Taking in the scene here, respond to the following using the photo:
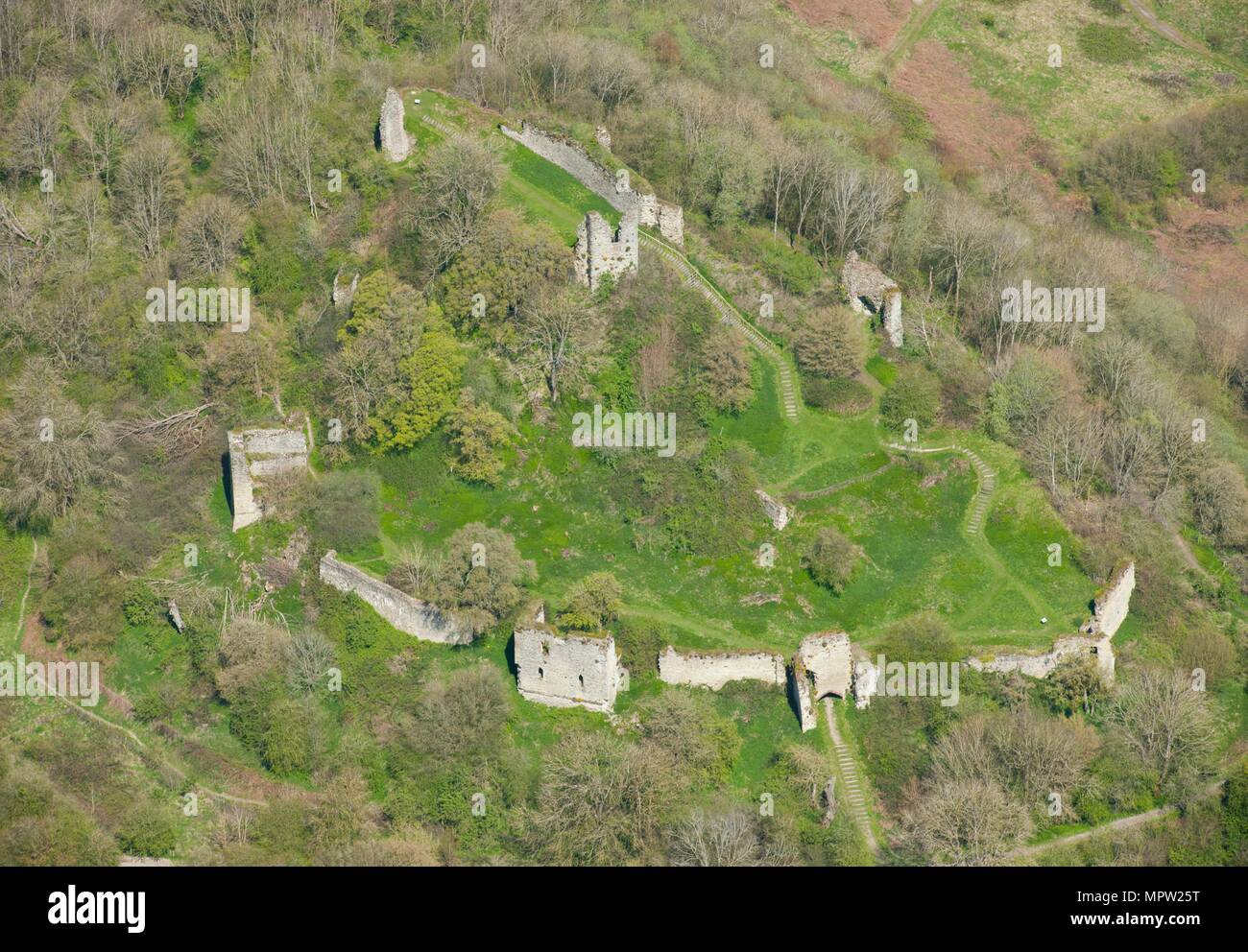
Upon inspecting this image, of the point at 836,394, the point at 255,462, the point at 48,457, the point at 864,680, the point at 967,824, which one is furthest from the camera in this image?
the point at 836,394

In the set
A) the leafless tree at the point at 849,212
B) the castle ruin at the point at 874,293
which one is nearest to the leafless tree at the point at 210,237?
the leafless tree at the point at 849,212

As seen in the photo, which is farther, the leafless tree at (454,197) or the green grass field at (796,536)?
the leafless tree at (454,197)

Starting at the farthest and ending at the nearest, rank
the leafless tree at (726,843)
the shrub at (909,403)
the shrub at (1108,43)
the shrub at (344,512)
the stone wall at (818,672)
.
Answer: the shrub at (1108,43) < the shrub at (909,403) < the shrub at (344,512) < the stone wall at (818,672) < the leafless tree at (726,843)

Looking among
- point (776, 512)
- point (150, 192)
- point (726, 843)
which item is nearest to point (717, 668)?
point (776, 512)

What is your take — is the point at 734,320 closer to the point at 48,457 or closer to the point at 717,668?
the point at 717,668

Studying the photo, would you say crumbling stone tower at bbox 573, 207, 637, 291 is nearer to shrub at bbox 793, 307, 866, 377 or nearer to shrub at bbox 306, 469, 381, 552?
shrub at bbox 793, 307, 866, 377

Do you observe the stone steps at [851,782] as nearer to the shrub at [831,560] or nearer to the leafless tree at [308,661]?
the shrub at [831,560]
